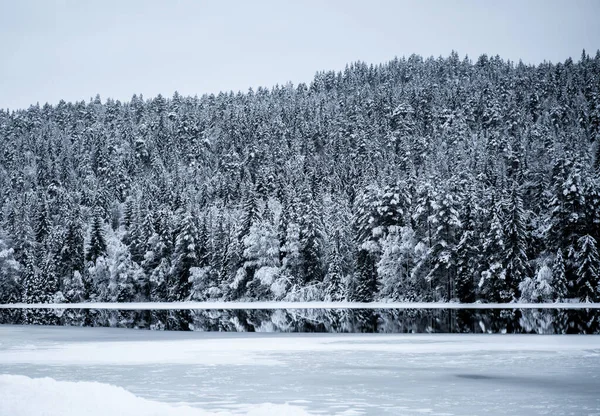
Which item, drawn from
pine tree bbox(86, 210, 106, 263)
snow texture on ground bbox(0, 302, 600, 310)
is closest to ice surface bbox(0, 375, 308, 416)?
snow texture on ground bbox(0, 302, 600, 310)

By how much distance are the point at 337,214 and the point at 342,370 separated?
73188mm

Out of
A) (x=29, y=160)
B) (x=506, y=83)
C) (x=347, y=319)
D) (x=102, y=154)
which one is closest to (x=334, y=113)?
(x=506, y=83)

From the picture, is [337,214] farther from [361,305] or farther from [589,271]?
[589,271]

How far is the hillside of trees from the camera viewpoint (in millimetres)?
73000

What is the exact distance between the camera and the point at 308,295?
84250mm

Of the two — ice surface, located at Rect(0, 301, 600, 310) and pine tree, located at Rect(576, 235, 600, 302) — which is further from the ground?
pine tree, located at Rect(576, 235, 600, 302)

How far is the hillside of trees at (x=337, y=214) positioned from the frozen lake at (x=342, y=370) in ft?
125

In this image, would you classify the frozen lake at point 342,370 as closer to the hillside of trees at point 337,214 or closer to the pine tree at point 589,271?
the pine tree at point 589,271

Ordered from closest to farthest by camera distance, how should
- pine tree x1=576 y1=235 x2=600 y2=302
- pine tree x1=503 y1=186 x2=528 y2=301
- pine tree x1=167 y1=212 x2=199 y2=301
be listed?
1. pine tree x1=576 y1=235 x2=600 y2=302
2. pine tree x1=503 y1=186 x2=528 y2=301
3. pine tree x1=167 y1=212 x2=199 y2=301

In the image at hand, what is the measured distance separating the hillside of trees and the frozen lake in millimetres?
38228

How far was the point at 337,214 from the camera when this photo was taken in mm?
96062

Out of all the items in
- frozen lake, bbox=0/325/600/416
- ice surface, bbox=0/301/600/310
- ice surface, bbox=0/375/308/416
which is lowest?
ice surface, bbox=0/301/600/310

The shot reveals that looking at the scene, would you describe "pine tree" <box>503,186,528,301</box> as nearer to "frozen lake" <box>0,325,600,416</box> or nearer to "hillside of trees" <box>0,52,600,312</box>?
"hillside of trees" <box>0,52,600,312</box>

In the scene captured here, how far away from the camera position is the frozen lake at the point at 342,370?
16.6 m
